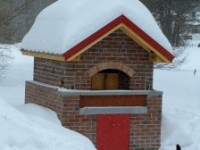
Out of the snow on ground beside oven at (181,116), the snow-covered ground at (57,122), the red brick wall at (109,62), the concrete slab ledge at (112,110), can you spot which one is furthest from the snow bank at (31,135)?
the snow on ground beside oven at (181,116)

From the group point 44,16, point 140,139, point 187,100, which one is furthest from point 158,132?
point 187,100

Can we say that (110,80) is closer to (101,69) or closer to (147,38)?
(101,69)

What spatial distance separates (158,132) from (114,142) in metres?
1.06

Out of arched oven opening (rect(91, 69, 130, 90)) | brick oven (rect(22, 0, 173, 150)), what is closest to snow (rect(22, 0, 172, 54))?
brick oven (rect(22, 0, 173, 150))

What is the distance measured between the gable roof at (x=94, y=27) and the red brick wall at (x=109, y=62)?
0.24 m

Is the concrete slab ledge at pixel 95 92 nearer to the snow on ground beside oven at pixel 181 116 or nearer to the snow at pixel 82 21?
the snow at pixel 82 21

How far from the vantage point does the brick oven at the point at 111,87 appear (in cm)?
1141

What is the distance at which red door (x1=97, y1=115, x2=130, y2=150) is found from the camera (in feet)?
38.4

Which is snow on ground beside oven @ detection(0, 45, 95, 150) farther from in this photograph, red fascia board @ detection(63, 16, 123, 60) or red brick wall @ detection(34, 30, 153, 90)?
red brick wall @ detection(34, 30, 153, 90)

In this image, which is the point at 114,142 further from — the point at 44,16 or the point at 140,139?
the point at 44,16

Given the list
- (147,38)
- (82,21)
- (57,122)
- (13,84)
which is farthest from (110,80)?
(13,84)

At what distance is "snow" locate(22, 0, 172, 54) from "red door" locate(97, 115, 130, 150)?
5.63ft

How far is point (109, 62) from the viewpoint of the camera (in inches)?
463

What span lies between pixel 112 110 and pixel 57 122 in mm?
1208
